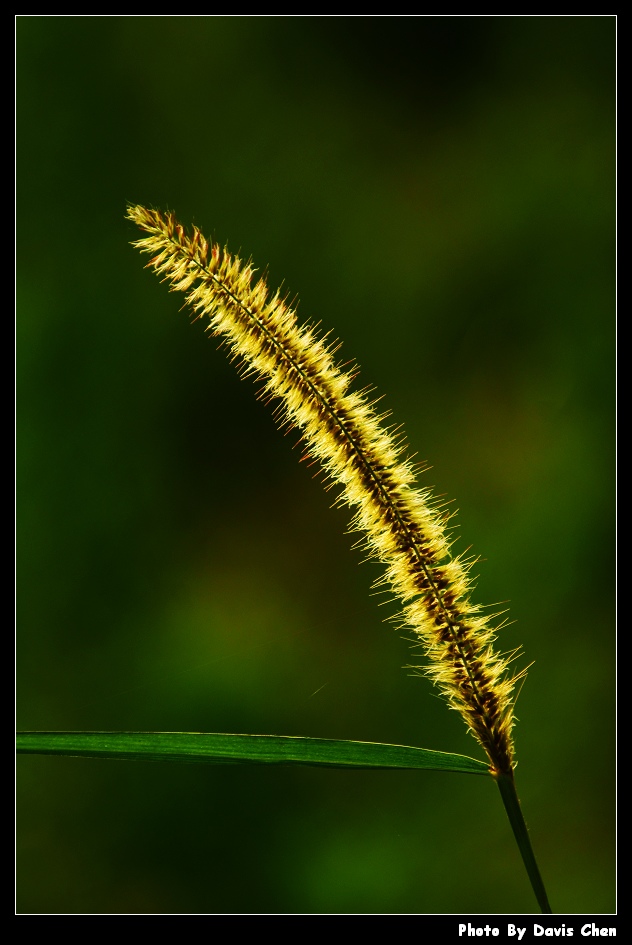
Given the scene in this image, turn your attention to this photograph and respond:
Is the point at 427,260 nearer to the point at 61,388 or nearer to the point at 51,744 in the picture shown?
the point at 61,388

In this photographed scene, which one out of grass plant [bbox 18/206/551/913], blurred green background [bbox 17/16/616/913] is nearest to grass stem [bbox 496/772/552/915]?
grass plant [bbox 18/206/551/913]

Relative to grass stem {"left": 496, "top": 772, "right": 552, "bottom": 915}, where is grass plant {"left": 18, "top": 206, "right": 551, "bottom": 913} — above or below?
above

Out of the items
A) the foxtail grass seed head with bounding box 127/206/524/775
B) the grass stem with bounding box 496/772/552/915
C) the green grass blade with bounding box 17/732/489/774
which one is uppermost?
the foxtail grass seed head with bounding box 127/206/524/775

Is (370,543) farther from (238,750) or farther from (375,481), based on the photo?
(238,750)

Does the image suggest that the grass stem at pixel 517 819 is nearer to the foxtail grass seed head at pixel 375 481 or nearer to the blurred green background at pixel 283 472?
the foxtail grass seed head at pixel 375 481

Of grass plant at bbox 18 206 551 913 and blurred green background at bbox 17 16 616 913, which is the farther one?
blurred green background at bbox 17 16 616 913

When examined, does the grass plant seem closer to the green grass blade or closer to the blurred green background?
the green grass blade

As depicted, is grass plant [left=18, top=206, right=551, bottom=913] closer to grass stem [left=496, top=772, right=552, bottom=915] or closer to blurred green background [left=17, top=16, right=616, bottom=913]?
grass stem [left=496, top=772, right=552, bottom=915]
